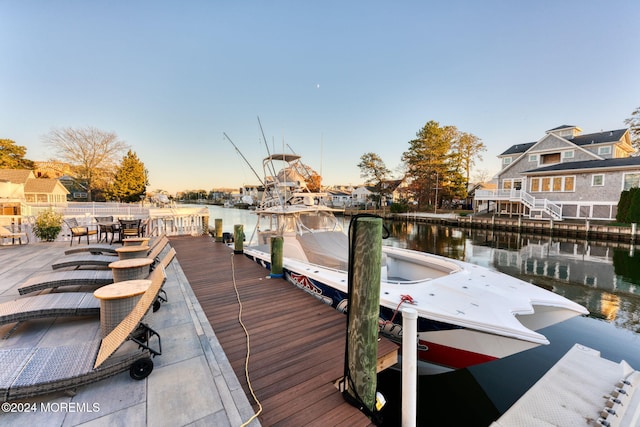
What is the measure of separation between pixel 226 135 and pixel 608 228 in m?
26.1

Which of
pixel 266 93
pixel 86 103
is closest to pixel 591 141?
pixel 266 93

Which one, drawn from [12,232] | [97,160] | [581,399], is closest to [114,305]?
[581,399]

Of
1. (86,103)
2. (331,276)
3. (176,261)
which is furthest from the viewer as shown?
(86,103)

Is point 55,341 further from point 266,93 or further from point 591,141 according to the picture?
point 591,141

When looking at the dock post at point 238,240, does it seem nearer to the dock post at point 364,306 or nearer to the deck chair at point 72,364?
the deck chair at point 72,364

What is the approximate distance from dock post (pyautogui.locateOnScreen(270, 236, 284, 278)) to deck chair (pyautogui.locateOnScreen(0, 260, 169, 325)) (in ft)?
9.02

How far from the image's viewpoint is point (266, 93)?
16.4 m

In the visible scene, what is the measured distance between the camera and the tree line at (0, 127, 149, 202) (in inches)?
1129

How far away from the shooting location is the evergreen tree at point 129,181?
30438mm

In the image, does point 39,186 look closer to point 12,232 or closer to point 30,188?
point 30,188

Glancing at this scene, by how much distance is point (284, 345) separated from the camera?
10.0 feet

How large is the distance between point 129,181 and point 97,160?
4.52 metres

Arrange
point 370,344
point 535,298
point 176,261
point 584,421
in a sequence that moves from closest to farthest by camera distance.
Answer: point 370,344
point 584,421
point 535,298
point 176,261

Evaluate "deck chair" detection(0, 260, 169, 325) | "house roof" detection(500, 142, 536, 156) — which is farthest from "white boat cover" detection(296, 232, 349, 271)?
"house roof" detection(500, 142, 536, 156)
